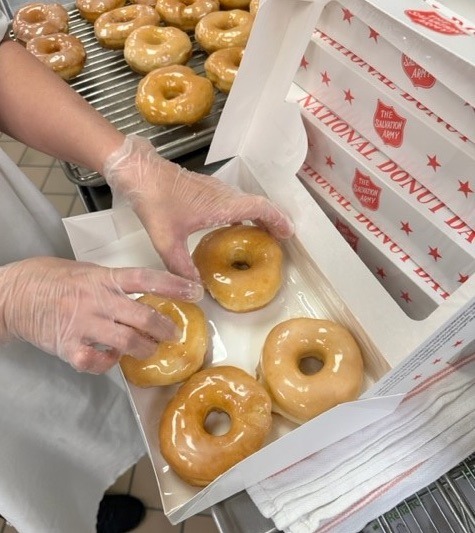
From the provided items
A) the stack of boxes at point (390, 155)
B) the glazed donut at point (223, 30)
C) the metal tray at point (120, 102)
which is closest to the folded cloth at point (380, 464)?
Result: the stack of boxes at point (390, 155)

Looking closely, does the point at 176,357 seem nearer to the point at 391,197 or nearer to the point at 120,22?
the point at 391,197

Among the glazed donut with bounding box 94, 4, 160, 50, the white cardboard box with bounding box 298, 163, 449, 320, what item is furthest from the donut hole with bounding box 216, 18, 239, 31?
the white cardboard box with bounding box 298, 163, 449, 320

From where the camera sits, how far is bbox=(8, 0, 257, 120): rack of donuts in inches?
51.4

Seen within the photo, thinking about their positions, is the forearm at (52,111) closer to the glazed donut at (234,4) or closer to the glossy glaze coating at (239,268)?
the glossy glaze coating at (239,268)

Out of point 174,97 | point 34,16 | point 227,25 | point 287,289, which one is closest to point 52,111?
point 174,97

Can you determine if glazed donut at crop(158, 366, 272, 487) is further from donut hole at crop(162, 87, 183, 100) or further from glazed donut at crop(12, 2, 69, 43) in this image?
glazed donut at crop(12, 2, 69, 43)

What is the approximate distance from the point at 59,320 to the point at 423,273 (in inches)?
20.9

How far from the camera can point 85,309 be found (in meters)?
0.70

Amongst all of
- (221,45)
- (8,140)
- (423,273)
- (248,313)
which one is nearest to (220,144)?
(248,313)

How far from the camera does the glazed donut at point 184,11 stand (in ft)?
5.30

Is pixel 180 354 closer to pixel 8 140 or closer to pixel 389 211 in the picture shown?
pixel 389 211

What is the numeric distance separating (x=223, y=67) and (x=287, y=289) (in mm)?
728

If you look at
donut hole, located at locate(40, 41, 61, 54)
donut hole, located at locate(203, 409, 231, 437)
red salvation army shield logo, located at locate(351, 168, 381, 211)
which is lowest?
donut hole, located at locate(40, 41, 61, 54)

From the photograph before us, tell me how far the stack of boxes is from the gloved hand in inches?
12.9
